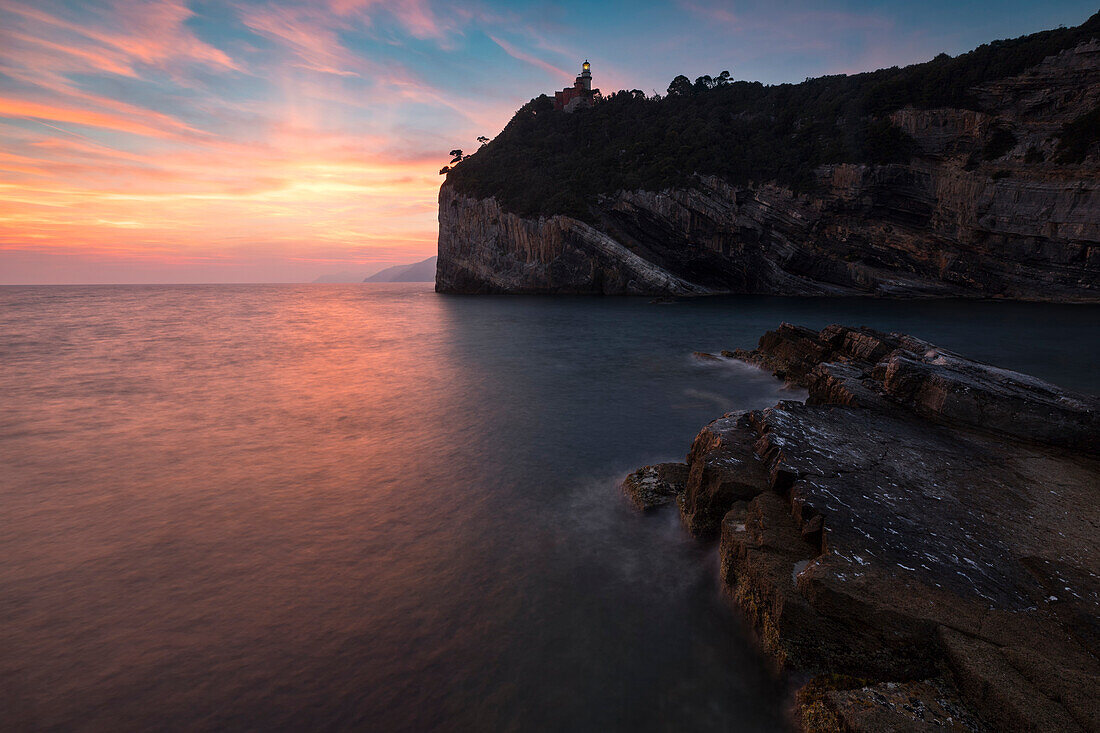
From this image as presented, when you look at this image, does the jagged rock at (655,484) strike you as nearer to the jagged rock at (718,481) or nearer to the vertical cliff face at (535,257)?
the jagged rock at (718,481)

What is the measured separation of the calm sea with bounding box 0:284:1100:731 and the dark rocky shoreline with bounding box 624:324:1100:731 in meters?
0.84

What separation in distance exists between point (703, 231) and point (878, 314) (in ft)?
82.3

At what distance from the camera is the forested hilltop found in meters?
52.7

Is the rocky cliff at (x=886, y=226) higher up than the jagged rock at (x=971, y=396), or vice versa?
the rocky cliff at (x=886, y=226)

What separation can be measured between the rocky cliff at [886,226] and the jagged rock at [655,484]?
189ft

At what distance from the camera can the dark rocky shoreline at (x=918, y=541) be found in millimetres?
4363

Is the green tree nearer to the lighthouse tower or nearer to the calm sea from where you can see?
the lighthouse tower

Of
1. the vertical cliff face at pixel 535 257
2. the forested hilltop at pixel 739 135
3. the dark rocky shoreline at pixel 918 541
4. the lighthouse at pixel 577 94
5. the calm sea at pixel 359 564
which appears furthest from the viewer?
the lighthouse at pixel 577 94

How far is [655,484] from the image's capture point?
981 cm

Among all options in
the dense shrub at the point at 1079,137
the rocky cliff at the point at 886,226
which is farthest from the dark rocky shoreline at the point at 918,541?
the dense shrub at the point at 1079,137

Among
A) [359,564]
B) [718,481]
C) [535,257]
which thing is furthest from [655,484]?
[535,257]

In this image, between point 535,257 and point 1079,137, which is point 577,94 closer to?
point 535,257

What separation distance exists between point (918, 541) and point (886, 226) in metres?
67.3

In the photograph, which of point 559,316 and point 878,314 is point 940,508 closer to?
point 559,316
